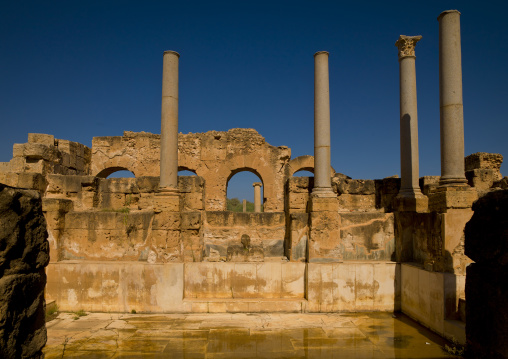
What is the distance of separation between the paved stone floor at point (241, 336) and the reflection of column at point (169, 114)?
9.94 ft

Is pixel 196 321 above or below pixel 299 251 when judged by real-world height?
below

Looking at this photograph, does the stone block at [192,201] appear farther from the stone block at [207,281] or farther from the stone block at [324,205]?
the stone block at [324,205]

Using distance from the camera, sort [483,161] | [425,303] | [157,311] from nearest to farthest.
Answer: [425,303] < [157,311] < [483,161]

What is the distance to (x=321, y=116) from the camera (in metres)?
8.05

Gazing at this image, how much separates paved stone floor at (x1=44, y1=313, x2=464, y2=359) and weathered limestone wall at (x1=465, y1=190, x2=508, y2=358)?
2.34 metres

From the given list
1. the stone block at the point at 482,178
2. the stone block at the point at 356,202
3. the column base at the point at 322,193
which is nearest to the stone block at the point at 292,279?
the column base at the point at 322,193

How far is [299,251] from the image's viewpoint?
302 inches

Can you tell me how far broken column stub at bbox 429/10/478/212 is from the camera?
6.32 meters

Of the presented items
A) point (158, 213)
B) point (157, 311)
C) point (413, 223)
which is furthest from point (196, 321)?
point (413, 223)

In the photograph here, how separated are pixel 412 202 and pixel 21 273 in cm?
738

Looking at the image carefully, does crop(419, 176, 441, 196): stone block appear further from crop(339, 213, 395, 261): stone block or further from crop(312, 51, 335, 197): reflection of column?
crop(312, 51, 335, 197): reflection of column

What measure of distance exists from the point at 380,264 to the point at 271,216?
2712 mm

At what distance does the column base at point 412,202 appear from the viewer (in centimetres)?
761

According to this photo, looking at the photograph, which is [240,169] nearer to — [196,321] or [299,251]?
[299,251]
